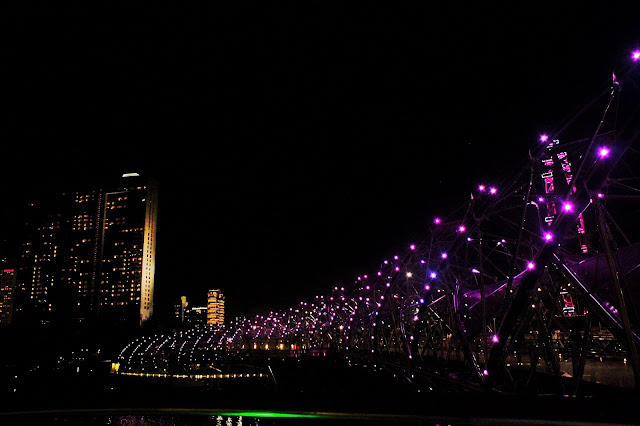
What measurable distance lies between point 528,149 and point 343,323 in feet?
187

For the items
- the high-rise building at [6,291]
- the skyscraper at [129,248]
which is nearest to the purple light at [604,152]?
the skyscraper at [129,248]

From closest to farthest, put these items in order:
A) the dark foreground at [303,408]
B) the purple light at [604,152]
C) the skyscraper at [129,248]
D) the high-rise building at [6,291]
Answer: the dark foreground at [303,408] < the purple light at [604,152] < the skyscraper at [129,248] < the high-rise building at [6,291]

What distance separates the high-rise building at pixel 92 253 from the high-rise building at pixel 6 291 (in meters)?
3.59

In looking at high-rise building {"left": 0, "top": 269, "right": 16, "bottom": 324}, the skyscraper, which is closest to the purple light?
the skyscraper

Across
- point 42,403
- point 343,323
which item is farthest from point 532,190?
point 343,323

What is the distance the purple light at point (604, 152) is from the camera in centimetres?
803

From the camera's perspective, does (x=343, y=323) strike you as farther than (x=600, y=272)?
Yes

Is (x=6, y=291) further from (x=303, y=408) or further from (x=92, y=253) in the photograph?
(x=303, y=408)

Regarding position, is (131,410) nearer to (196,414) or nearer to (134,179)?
(196,414)

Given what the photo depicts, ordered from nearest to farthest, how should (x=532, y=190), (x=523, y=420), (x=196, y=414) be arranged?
1. (x=523, y=420)
2. (x=196, y=414)
3. (x=532, y=190)

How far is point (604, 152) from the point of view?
8.09m

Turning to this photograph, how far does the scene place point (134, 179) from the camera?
13300 centimetres

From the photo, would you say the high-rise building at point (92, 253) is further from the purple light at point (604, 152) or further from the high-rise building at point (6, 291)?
the purple light at point (604, 152)

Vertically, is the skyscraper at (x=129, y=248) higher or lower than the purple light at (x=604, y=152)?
higher
